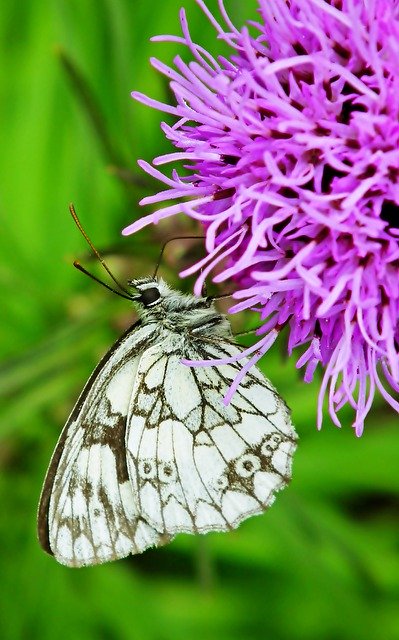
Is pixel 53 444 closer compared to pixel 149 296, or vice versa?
pixel 149 296

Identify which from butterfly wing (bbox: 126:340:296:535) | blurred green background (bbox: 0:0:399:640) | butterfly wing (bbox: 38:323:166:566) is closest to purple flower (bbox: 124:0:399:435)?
butterfly wing (bbox: 126:340:296:535)

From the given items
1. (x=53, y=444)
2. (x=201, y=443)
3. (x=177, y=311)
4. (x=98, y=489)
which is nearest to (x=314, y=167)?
(x=177, y=311)

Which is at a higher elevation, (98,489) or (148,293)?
(148,293)

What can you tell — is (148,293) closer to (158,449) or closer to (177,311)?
(177,311)

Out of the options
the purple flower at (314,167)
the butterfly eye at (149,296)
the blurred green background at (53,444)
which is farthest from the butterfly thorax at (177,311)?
the blurred green background at (53,444)

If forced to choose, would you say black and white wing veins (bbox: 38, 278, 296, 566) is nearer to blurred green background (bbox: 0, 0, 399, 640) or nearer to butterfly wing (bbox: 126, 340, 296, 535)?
butterfly wing (bbox: 126, 340, 296, 535)

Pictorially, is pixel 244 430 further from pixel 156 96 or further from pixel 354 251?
pixel 156 96

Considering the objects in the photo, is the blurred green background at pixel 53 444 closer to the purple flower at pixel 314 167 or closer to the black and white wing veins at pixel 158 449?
the black and white wing veins at pixel 158 449
